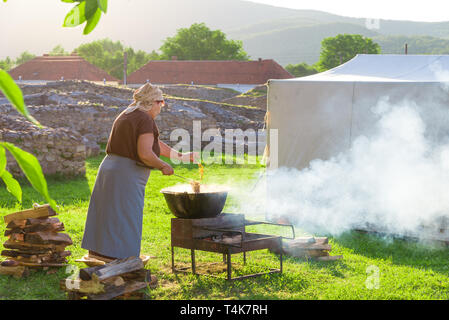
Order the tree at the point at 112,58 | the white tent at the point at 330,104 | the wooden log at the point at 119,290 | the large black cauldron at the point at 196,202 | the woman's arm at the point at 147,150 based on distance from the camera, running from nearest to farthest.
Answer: the wooden log at the point at 119,290, the woman's arm at the point at 147,150, the large black cauldron at the point at 196,202, the white tent at the point at 330,104, the tree at the point at 112,58

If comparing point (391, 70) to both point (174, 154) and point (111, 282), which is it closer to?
point (174, 154)

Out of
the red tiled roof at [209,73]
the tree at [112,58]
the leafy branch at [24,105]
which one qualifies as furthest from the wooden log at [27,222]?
the tree at [112,58]

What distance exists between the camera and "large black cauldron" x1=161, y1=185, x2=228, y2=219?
4738mm

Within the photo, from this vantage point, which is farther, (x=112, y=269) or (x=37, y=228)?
(x=37, y=228)

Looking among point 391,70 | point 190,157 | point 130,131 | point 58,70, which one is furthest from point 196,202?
point 58,70

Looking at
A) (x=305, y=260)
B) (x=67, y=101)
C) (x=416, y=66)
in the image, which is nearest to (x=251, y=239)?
(x=305, y=260)

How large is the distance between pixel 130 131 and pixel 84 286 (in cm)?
124

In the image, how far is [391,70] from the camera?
8141 mm

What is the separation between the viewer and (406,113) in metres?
6.70

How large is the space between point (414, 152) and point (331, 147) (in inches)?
41.9

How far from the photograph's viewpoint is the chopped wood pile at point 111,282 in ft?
13.3

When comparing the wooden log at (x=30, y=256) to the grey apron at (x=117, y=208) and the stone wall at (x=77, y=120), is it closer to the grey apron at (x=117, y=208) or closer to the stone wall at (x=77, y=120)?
the grey apron at (x=117, y=208)

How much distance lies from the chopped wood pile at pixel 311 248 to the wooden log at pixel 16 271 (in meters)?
2.65

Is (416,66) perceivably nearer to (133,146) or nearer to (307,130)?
(307,130)
